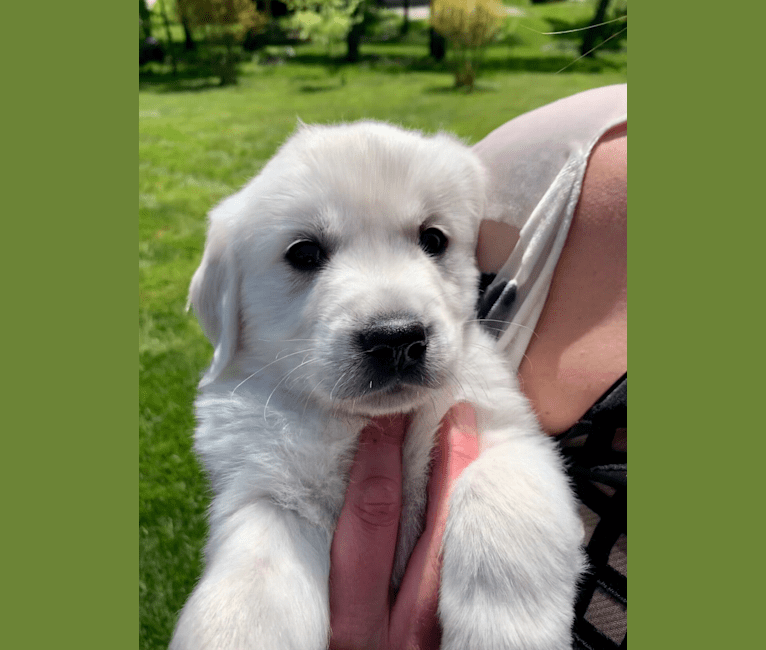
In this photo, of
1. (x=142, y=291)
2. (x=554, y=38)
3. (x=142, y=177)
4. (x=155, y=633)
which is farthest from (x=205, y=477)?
(x=554, y=38)

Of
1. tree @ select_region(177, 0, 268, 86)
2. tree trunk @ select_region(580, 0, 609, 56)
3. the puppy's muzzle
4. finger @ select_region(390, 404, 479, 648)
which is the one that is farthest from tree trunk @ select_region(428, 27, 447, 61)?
finger @ select_region(390, 404, 479, 648)

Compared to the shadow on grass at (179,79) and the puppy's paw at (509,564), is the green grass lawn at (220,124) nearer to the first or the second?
the shadow on grass at (179,79)

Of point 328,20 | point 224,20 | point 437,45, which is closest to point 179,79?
point 224,20

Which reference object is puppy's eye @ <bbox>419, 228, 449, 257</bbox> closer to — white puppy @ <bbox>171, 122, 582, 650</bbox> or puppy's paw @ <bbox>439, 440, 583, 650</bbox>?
white puppy @ <bbox>171, 122, 582, 650</bbox>

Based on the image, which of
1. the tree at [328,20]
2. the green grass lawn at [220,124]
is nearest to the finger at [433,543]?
the green grass lawn at [220,124]

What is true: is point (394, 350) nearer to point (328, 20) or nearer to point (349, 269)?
point (349, 269)

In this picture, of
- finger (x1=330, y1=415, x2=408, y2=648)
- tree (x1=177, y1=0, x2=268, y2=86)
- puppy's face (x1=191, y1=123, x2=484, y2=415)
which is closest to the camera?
puppy's face (x1=191, y1=123, x2=484, y2=415)
